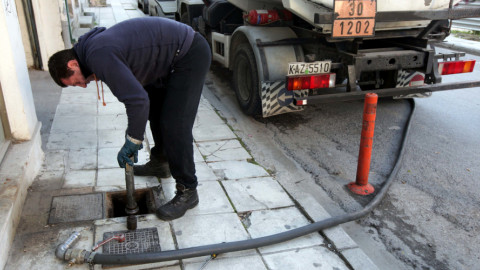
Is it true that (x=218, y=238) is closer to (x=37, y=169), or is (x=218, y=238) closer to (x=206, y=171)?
(x=206, y=171)

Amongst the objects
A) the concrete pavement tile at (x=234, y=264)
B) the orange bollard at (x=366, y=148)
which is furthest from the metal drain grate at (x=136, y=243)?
the orange bollard at (x=366, y=148)

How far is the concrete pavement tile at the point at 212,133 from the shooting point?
503cm

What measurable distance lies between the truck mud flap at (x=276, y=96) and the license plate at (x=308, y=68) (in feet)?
1.60

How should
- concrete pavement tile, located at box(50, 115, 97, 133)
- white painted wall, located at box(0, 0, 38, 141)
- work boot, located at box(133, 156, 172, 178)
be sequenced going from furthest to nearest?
1. concrete pavement tile, located at box(50, 115, 97, 133)
2. work boot, located at box(133, 156, 172, 178)
3. white painted wall, located at box(0, 0, 38, 141)

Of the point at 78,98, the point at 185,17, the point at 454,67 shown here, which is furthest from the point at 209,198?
the point at 185,17

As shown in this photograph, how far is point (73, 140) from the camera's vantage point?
184 inches

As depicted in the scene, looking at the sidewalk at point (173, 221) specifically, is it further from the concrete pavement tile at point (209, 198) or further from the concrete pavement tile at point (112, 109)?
the concrete pavement tile at point (112, 109)

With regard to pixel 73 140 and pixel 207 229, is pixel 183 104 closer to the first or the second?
pixel 207 229

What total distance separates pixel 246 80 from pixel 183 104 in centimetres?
305

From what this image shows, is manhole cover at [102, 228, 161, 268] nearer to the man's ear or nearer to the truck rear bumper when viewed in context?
the man's ear

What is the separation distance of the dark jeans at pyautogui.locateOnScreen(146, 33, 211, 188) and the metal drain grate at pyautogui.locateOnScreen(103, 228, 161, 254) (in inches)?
20.4

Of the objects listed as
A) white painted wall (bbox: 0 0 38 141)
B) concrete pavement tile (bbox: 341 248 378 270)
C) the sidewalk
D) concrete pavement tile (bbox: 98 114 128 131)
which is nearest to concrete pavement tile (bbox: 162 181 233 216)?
the sidewalk

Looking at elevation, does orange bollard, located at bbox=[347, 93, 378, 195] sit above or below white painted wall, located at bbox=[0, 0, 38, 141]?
below

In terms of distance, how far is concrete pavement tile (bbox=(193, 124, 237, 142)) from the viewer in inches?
198
